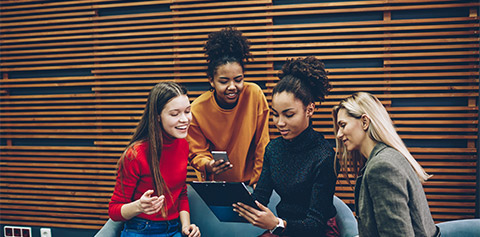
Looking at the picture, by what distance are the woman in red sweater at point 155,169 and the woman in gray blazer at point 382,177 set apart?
1152 millimetres

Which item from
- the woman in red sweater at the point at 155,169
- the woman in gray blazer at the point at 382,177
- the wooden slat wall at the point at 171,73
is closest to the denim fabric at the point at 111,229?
the woman in red sweater at the point at 155,169

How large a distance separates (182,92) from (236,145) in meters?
0.79

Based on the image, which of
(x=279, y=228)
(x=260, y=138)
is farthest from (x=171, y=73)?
(x=279, y=228)

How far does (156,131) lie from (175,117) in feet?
0.54

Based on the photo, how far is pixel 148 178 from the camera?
248 cm

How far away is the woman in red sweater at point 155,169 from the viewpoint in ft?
7.98

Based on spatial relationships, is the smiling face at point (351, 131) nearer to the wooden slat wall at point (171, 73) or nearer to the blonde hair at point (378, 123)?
the blonde hair at point (378, 123)

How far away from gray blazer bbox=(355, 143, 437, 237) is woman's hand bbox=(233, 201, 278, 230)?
0.58m

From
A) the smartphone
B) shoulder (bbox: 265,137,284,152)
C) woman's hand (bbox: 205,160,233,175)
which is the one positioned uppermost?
shoulder (bbox: 265,137,284,152)

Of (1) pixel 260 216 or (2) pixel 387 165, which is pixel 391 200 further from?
(1) pixel 260 216

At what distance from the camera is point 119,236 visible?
2662 millimetres

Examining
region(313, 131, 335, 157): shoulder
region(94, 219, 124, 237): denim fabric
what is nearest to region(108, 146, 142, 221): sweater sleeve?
region(94, 219, 124, 237): denim fabric

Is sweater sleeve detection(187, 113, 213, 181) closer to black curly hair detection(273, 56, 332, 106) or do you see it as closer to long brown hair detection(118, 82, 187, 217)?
long brown hair detection(118, 82, 187, 217)

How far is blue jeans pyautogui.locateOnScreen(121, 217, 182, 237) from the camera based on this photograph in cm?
250
